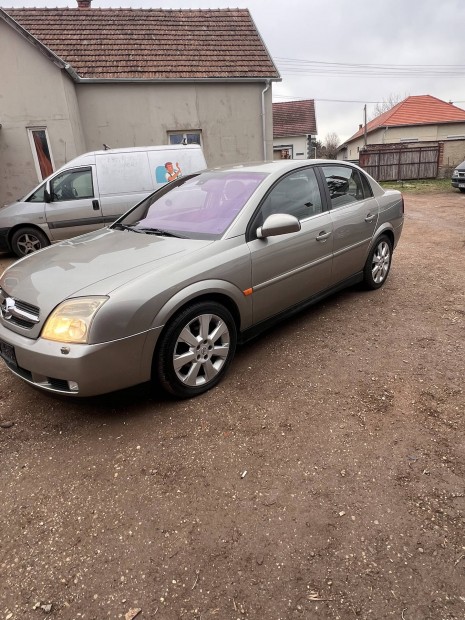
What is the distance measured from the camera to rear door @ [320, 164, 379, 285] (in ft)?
13.2

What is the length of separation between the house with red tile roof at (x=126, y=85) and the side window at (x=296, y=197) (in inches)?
346

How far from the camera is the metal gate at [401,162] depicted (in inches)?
883

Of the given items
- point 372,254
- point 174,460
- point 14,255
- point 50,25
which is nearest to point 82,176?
point 14,255

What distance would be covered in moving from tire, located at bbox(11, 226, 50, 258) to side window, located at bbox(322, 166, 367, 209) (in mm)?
5535

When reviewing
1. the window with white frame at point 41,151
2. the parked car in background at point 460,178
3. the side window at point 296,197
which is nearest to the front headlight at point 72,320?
the side window at point 296,197

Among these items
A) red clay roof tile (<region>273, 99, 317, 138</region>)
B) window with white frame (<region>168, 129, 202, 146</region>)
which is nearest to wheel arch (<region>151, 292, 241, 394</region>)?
window with white frame (<region>168, 129, 202, 146</region>)

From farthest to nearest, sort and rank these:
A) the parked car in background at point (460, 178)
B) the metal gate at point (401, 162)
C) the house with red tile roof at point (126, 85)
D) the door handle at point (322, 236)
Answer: the metal gate at point (401, 162) → the parked car in background at point (460, 178) → the house with red tile roof at point (126, 85) → the door handle at point (322, 236)

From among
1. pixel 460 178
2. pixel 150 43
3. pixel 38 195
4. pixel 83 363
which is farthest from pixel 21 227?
pixel 460 178

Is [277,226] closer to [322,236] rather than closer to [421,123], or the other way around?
[322,236]

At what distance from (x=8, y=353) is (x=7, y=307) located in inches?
12.0

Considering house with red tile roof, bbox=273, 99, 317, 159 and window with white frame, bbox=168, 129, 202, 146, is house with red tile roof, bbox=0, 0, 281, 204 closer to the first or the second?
window with white frame, bbox=168, 129, 202, 146

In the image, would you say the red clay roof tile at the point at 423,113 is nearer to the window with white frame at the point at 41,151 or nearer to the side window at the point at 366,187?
the window with white frame at the point at 41,151

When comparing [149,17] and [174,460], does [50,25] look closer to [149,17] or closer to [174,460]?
[149,17]

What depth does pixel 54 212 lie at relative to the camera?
730 centimetres
